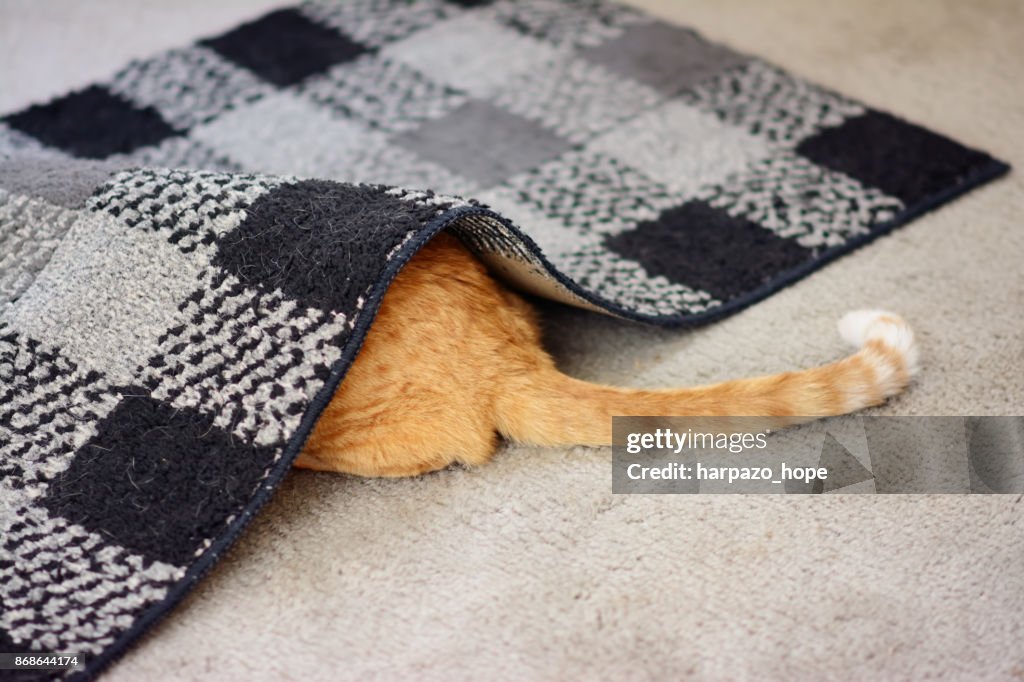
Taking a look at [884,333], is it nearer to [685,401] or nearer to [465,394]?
[685,401]

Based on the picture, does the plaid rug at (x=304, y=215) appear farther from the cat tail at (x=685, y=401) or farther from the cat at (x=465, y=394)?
the cat tail at (x=685, y=401)

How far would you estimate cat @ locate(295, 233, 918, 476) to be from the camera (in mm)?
1136

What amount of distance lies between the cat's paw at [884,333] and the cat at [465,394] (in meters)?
0.05

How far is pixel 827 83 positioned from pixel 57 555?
5.59ft

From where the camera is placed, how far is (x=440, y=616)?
1.05 meters

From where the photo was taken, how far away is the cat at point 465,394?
1.14 meters

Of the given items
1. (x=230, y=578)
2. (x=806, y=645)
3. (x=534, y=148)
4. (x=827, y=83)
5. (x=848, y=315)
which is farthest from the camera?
(x=827, y=83)

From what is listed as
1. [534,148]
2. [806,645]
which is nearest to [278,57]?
[534,148]

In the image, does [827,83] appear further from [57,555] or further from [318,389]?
[57,555]

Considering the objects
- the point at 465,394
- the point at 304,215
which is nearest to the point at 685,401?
the point at 465,394

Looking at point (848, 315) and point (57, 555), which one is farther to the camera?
point (848, 315)

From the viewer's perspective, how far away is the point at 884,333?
4.07 ft

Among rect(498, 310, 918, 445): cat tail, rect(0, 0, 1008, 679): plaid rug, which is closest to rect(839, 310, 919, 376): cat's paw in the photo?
rect(498, 310, 918, 445): cat tail

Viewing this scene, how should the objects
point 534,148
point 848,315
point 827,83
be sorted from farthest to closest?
point 827,83 < point 534,148 < point 848,315
